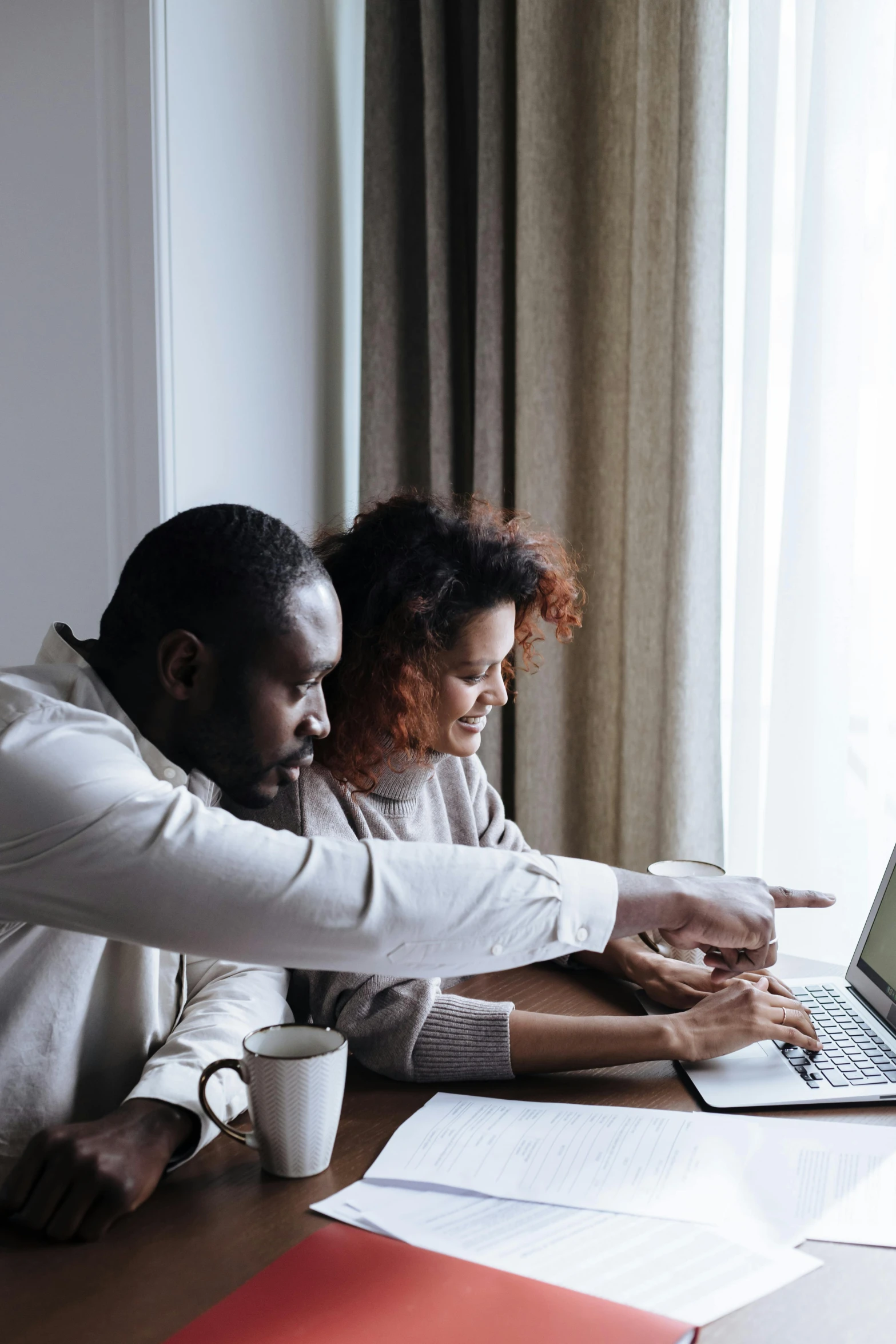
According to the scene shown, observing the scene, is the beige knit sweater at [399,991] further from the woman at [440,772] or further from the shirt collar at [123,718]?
the shirt collar at [123,718]

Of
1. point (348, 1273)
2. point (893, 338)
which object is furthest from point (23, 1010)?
point (893, 338)

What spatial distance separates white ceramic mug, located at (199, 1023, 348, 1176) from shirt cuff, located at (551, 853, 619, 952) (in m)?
0.19

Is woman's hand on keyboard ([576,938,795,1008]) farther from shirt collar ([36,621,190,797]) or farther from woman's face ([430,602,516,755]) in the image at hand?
shirt collar ([36,621,190,797])

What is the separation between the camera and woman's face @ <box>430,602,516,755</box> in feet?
4.09

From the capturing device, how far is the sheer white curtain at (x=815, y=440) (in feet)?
5.60

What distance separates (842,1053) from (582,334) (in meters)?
1.36

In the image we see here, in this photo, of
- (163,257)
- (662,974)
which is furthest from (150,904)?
(163,257)

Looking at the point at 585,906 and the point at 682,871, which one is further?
the point at 682,871

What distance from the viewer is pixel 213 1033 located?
3.06 ft

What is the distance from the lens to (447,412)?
2.07m

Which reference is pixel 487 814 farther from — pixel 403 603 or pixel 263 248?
pixel 263 248

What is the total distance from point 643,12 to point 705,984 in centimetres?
154

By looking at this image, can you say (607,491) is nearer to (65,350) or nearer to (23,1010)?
(65,350)

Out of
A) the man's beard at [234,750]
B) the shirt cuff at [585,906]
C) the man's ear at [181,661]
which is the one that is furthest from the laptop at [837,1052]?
the man's ear at [181,661]
